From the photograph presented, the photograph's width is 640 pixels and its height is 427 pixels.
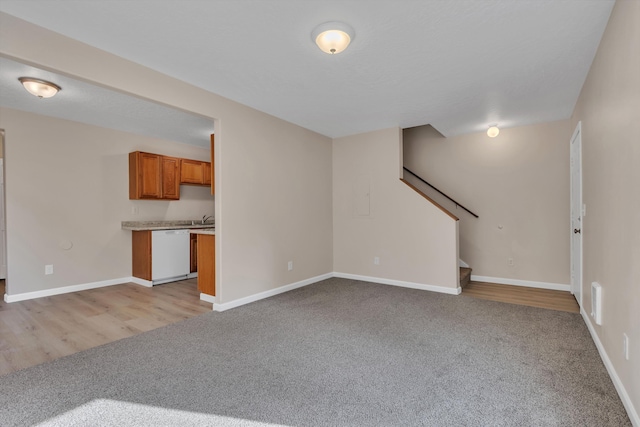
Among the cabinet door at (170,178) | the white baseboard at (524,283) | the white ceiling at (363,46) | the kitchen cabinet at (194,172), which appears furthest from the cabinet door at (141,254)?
the white baseboard at (524,283)

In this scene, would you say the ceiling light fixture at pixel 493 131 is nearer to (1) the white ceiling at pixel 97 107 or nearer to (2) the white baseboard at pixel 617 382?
(2) the white baseboard at pixel 617 382

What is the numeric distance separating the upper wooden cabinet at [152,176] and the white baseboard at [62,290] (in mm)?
1373

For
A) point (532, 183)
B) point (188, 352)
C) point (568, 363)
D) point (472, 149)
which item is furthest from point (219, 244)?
point (532, 183)

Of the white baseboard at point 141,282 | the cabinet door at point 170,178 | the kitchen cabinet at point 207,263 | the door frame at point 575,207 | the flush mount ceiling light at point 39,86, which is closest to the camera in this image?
the flush mount ceiling light at point 39,86

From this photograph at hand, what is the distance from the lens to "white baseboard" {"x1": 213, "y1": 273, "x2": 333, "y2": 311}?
3.45 meters

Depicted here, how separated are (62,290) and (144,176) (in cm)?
197

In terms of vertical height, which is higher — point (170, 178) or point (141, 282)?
point (170, 178)

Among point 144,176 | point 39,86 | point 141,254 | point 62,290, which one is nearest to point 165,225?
point 141,254

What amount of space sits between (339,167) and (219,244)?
2611 mm

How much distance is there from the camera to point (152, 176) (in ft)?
16.4

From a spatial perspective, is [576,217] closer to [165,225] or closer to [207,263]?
[207,263]

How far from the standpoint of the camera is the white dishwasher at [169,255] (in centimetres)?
466

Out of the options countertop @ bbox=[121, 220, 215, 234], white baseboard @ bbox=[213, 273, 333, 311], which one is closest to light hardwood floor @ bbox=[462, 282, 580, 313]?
white baseboard @ bbox=[213, 273, 333, 311]

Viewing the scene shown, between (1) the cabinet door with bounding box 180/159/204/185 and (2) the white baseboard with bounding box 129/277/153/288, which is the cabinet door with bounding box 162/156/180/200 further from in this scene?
(2) the white baseboard with bounding box 129/277/153/288
